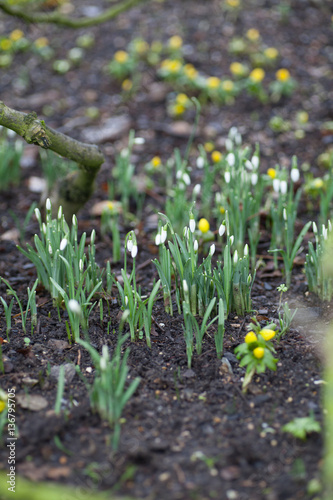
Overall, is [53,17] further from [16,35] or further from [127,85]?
[16,35]

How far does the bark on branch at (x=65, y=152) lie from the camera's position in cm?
248

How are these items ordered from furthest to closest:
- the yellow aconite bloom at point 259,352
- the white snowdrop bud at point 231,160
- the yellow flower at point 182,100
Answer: the yellow flower at point 182,100
the white snowdrop bud at point 231,160
the yellow aconite bloom at point 259,352

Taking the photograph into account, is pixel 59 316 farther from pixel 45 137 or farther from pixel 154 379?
A: pixel 45 137

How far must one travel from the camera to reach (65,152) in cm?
274

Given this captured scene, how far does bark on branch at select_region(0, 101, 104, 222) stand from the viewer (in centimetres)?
248

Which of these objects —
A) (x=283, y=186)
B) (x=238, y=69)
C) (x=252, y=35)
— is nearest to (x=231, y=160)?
(x=283, y=186)

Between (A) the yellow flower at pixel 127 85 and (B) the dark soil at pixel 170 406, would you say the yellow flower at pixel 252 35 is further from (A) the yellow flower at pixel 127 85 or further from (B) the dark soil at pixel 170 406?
(B) the dark soil at pixel 170 406

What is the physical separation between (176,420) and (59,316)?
2.98 ft

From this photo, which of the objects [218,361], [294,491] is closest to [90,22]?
[218,361]

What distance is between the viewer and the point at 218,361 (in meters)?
2.25

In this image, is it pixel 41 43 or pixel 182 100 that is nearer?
pixel 182 100

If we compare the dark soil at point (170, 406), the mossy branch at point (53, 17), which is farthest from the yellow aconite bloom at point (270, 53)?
the mossy branch at point (53, 17)

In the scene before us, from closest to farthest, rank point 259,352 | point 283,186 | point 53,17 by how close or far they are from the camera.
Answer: point 259,352 → point 283,186 → point 53,17

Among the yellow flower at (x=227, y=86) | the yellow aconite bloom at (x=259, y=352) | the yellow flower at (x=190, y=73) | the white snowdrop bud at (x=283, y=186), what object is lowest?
the yellow aconite bloom at (x=259, y=352)
